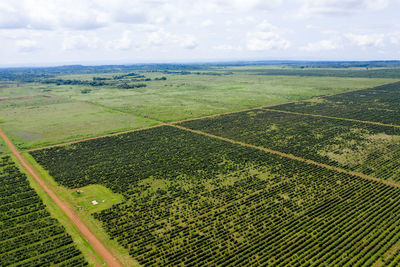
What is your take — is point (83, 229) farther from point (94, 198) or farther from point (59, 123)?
point (59, 123)

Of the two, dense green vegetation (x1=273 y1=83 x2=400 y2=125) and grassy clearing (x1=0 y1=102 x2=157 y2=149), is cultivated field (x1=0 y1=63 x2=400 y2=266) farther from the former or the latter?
dense green vegetation (x1=273 y1=83 x2=400 y2=125)

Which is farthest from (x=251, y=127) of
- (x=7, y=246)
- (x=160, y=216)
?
(x=7, y=246)

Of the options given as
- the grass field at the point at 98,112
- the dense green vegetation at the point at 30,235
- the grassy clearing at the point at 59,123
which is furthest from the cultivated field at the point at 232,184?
the dense green vegetation at the point at 30,235

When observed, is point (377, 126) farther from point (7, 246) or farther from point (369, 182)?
point (7, 246)

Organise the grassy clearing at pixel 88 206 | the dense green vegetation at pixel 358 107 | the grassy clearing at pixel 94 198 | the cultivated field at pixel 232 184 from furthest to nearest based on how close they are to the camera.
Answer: the dense green vegetation at pixel 358 107
the grassy clearing at pixel 94 198
the cultivated field at pixel 232 184
the grassy clearing at pixel 88 206

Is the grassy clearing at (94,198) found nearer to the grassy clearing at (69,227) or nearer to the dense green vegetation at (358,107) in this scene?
the grassy clearing at (69,227)

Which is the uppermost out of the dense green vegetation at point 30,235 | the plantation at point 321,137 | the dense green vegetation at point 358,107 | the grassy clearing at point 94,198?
the dense green vegetation at point 358,107

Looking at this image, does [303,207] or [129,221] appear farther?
[303,207]
